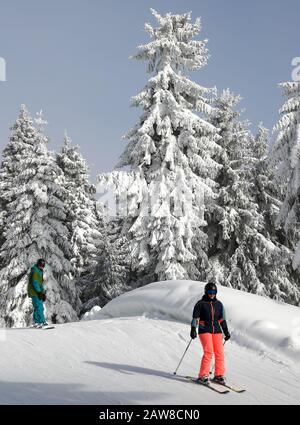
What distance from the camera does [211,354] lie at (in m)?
7.98

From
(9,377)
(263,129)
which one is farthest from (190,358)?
(263,129)

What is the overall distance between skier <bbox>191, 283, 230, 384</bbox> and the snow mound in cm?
212

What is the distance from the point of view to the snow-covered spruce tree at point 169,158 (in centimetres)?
1984

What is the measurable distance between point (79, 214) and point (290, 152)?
2020 centimetres

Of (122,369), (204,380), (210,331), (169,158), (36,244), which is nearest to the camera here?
(204,380)

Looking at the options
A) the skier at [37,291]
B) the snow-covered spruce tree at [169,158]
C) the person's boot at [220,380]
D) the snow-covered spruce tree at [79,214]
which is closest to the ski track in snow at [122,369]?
the person's boot at [220,380]

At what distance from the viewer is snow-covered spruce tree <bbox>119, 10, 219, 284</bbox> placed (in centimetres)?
1984

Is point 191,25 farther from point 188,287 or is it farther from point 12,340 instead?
point 12,340

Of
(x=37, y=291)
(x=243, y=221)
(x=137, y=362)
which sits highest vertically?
(x=243, y=221)

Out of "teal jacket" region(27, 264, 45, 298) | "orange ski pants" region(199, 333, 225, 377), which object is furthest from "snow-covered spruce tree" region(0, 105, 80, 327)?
"orange ski pants" region(199, 333, 225, 377)

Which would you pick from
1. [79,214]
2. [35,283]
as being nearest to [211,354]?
[35,283]

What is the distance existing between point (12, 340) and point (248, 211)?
52.1 ft

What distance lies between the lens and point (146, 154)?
66.2ft

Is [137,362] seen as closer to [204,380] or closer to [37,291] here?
[204,380]
